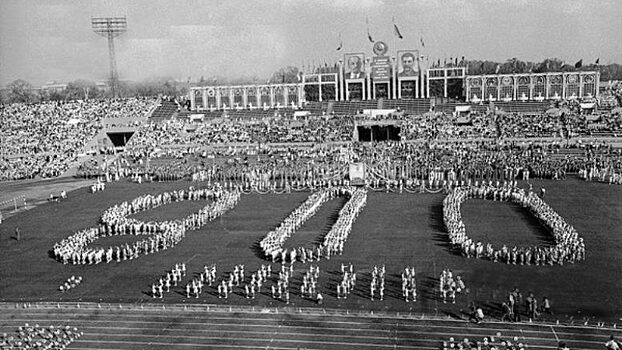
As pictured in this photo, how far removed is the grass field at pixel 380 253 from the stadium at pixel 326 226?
0.44ft

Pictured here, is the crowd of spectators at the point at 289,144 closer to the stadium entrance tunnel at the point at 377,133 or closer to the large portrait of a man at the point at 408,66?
the stadium entrance tunnel at the point at 377,133

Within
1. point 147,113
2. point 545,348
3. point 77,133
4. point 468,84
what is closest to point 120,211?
point 545,348

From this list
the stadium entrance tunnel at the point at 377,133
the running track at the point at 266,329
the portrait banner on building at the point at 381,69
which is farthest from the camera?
the portrait banner on building at the point at 381,69

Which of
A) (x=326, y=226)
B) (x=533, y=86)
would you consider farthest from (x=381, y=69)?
(x=326, y=226)

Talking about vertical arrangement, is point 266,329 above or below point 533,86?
below

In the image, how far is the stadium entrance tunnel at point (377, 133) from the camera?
69438 mm

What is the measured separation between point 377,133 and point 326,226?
38.5 meters

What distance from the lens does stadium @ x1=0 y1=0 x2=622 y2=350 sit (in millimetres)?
19953

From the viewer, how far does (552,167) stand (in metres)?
46.1

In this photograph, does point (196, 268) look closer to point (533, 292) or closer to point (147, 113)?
point (533, 292)

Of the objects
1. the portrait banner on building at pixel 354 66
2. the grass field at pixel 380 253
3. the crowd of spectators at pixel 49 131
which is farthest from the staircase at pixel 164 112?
the grass field at pixel 380 253

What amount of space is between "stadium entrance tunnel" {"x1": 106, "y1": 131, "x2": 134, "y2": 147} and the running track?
176 ft

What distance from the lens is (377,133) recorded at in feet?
230

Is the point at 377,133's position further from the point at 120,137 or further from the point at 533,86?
the point at 120,137
